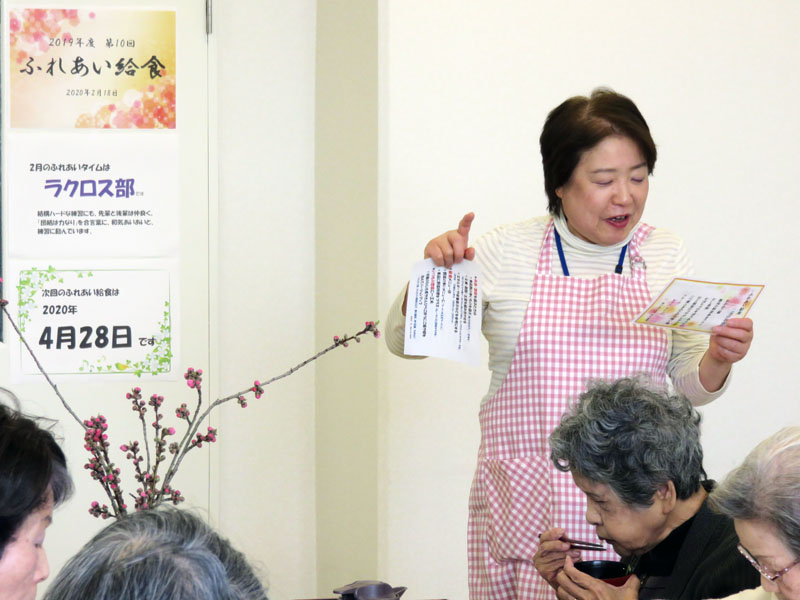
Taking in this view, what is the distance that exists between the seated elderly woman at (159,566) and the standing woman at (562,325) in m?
1.21

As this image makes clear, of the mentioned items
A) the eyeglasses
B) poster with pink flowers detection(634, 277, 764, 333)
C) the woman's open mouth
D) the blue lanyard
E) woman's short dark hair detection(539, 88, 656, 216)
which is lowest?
the eyeglasses

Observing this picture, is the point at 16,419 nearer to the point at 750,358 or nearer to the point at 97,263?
the point at 97,263

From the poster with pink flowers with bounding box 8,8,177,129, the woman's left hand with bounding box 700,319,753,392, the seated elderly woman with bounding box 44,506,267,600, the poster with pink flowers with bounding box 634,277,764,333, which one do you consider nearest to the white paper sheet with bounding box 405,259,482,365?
the poster with pink flowers with bounding box 634,277,764,333

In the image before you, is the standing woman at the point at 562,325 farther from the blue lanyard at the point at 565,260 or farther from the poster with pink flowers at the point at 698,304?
the poster with pink flowers at the point at 698,304

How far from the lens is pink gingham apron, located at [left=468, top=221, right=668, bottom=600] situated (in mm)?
2096

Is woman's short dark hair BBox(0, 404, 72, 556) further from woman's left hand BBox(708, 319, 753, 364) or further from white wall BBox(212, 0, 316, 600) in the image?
white wall BBox(212, 0, 316, 600)

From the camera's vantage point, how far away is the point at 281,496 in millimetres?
3654

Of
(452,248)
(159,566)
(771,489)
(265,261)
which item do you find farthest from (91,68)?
(159,566)

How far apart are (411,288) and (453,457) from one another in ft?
3.45

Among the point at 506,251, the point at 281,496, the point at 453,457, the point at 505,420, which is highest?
the point at 506,251

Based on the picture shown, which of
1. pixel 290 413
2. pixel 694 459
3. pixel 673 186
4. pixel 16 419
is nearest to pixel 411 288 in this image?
pixel 694 459

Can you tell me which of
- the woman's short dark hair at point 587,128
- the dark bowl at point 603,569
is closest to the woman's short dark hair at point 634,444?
the dark bowl at point 603,569

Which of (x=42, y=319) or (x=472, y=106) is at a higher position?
(x=472, y=106)

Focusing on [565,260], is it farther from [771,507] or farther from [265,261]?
[265,261]
